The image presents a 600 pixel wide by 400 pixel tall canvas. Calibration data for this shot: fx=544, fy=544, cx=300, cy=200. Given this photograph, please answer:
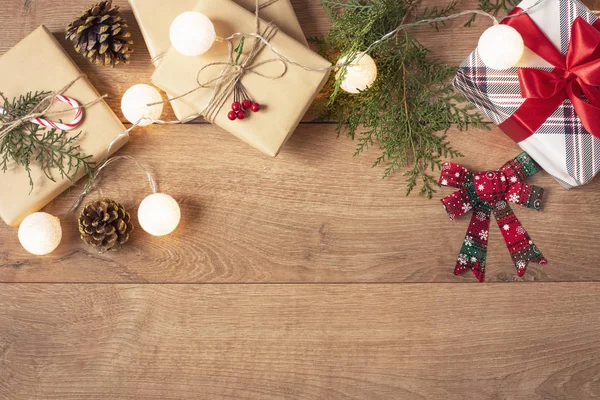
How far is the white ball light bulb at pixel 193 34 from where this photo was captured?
0.94m

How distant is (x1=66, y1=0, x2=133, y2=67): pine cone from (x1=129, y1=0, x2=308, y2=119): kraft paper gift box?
5 centimetres

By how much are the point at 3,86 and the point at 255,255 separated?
2.01 feet

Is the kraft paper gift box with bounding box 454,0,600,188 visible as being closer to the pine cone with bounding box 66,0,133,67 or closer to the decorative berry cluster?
the decorative berry cluster

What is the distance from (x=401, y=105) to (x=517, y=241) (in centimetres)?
37

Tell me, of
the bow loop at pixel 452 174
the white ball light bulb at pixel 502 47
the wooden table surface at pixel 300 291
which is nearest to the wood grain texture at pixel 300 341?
the wooden table surface at pixel 300 291

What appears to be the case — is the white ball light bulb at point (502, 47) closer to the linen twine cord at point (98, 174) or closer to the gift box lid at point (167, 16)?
the gift box lid at point (167, 16)

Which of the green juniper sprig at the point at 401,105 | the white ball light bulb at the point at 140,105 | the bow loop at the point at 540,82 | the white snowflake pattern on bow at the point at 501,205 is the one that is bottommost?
the white snowflake pattern on bow at the point at 501,205

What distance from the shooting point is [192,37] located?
938 mm

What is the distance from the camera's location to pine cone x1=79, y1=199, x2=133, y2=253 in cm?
108

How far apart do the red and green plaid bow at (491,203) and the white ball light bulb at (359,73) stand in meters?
0.25

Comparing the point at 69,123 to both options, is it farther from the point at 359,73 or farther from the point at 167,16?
the point at 359,73

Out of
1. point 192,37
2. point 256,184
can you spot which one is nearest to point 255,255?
point 256,184

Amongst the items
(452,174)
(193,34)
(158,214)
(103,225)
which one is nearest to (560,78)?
(452,174)

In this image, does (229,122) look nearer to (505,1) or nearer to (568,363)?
(505,1)
